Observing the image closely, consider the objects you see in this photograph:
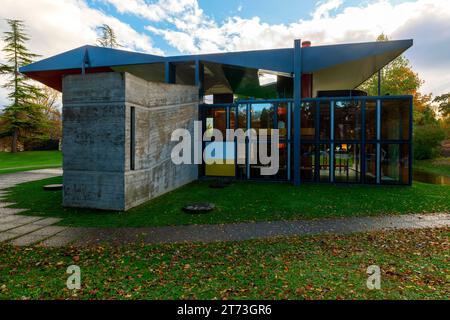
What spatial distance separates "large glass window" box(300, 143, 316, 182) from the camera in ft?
55.0

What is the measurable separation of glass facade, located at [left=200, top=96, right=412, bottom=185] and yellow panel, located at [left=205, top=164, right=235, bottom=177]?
518 mm

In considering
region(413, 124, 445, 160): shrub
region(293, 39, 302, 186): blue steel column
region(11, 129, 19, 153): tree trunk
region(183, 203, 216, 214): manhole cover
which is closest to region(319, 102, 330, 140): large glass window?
region(293, 39, 302, 186): blue steel column

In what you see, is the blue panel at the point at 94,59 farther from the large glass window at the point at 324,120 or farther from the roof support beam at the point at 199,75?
the large glass window at the point at 324,120

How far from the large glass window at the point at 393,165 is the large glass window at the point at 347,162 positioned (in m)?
1.42

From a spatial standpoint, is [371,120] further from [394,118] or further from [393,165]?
[393,165]

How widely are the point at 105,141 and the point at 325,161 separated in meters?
13.2

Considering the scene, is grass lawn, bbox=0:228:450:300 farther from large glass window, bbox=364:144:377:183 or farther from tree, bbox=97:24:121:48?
tree, bbox=97:24:121:48

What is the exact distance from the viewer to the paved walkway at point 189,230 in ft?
23.5

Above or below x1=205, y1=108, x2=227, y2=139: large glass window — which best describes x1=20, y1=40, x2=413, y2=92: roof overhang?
above

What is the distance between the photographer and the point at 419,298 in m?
4.16

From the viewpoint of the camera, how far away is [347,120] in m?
16.3

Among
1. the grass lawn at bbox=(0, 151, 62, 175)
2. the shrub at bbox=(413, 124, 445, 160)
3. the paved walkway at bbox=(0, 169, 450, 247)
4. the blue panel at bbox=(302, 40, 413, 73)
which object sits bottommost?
the paved walkway at bbox=(0, 169, 450, 247)

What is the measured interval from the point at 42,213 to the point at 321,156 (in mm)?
15147

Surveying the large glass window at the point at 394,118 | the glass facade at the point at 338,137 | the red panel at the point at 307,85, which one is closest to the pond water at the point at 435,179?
the glass facade at the point at 338,137
